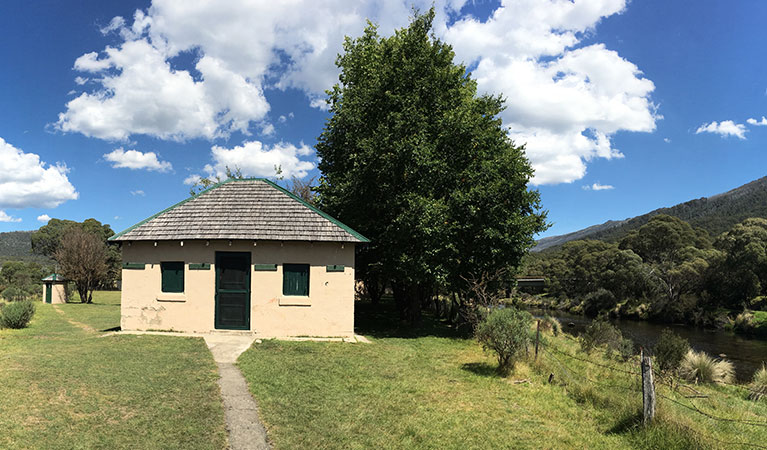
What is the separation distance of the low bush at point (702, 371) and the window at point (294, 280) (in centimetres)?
1353

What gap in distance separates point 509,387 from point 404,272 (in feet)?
24.4

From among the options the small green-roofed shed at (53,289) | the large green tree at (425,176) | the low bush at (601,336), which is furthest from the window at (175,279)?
the small green-roofed shed at (53,289)

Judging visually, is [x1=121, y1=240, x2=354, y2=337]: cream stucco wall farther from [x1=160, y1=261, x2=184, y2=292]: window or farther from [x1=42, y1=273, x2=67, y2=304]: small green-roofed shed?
[x1=42, y1=273, x2=67, y2=304]: small green-roofed shed

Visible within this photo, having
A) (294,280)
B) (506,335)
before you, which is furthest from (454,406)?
(294,280)

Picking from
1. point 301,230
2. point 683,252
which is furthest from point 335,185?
point 683,252

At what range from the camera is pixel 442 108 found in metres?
17.9

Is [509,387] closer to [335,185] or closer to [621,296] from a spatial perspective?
[335,185]

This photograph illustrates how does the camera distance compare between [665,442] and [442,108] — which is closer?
Answer: [665,442]

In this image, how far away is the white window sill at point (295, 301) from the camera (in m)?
14.5

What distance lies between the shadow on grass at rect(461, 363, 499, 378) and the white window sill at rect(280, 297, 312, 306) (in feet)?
19.6

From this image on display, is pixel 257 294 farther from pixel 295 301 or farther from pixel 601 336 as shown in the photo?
pixel 601 336

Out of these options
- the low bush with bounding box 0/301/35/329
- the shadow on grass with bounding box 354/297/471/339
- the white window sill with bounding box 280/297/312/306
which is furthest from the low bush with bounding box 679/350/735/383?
the low bush with bounding box 0/301/35/329

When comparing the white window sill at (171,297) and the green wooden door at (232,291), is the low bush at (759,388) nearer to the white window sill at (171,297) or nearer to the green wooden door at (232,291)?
the green wooden door at (232,291)

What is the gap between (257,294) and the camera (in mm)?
14477
